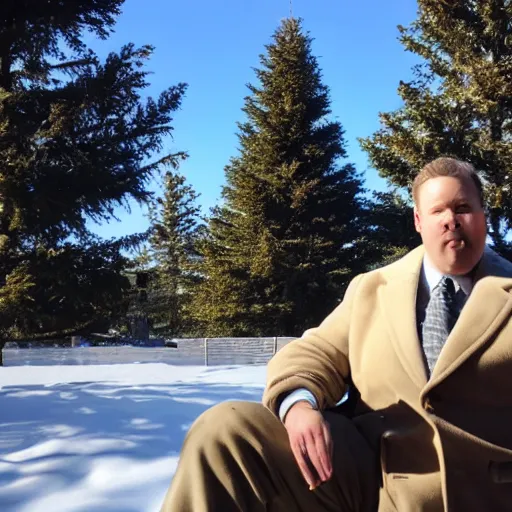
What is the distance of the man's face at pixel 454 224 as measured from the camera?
1.36 meters

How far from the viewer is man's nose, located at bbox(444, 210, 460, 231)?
4.43 feet

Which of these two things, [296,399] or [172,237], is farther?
[172,237]

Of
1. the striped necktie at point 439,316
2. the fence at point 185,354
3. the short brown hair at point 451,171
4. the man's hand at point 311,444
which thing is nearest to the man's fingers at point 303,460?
the man's hand at point 311,444

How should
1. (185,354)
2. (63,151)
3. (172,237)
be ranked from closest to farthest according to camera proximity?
(185,354) < (63,151) < (172,237)

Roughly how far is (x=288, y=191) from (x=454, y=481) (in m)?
15.6

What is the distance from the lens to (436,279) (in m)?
1.42

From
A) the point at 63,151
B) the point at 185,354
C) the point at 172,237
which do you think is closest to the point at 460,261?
the point at 185,354

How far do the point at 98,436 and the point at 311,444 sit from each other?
186 centimetres

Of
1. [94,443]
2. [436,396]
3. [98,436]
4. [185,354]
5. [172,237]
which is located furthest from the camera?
[172,237]

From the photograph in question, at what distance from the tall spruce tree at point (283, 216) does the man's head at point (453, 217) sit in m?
14.1

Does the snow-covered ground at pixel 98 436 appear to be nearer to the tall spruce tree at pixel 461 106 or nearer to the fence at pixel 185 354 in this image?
the fence at pixel 185 354

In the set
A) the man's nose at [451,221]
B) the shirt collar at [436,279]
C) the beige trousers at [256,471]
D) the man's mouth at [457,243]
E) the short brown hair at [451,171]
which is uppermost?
the short brown hair at [451,171]

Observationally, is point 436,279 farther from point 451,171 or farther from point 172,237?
point 172,237

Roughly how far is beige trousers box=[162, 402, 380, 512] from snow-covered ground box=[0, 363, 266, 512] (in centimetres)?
96
